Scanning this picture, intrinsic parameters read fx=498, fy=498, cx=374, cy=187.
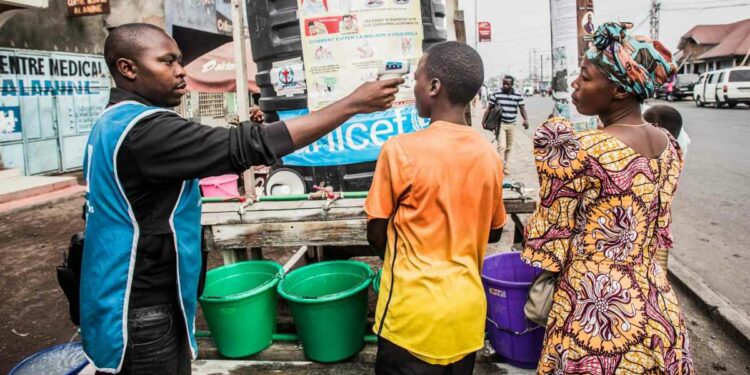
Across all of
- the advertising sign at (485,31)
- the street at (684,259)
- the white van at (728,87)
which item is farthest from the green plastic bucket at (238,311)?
the advertising sign at (485,31)

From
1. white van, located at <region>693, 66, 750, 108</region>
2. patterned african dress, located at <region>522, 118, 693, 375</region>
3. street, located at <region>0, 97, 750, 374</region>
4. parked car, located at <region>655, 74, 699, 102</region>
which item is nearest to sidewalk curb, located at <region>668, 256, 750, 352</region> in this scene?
street, located at <region>0, 97, 750, 374</region>

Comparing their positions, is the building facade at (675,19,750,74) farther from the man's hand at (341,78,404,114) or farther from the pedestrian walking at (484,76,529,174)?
the man's hand at (341,78,404,114)

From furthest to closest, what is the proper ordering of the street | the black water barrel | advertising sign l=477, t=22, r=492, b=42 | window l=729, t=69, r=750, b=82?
1. advertising sign l=477, t=22, r=492, b=42
2. window l=729, t=69, r=750, b=82
3. the black water barrel
4. the street

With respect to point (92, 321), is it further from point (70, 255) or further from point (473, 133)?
point (473, 133)

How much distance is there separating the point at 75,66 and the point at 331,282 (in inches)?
423

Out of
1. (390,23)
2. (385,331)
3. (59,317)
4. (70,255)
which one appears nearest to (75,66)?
(59,317)

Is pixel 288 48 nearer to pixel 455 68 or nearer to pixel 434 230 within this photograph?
pixel 455 68

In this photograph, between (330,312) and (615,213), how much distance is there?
1.62 metres

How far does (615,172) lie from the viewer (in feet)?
5.55

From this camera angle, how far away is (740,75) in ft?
67.0

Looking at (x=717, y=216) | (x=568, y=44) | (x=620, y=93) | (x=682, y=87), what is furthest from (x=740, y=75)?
(x=620, y=93)

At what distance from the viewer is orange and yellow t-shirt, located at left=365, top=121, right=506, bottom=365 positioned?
5.74 ft

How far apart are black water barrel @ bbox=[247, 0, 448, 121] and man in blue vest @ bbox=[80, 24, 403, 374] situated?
1.89 m

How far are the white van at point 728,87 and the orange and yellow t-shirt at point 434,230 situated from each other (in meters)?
23.8
